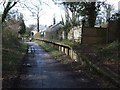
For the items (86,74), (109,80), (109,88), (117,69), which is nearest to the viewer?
(109,88)

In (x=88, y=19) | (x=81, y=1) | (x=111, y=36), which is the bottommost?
(x=111, y=36)

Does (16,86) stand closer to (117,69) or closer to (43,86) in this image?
(43,86)

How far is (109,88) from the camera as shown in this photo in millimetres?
9672

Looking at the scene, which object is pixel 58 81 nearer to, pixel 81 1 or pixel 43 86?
pixel 43 86

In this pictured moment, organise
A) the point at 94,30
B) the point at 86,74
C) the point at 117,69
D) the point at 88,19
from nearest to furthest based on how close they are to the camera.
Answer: the point at 117,69 → the point at 86,74 → the point at 94,30 → the point at 88,19

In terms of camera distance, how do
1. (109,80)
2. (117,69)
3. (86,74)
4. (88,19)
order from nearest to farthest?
(109,80), (117,69), (86,74), (88,19)

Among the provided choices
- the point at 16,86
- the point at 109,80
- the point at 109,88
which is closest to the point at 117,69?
the point at 109,80

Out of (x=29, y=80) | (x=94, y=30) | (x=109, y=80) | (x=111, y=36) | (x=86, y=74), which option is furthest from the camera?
(x=94, y=30)

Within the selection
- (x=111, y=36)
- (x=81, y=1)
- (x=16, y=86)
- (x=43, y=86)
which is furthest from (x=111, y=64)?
(x=81, y=1)

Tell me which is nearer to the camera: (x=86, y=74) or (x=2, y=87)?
(x=2, y=87)

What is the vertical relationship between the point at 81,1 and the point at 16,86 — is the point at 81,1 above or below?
above

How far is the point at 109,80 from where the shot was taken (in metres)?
10.4

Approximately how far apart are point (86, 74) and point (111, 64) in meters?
1.30

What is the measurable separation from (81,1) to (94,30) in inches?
123
